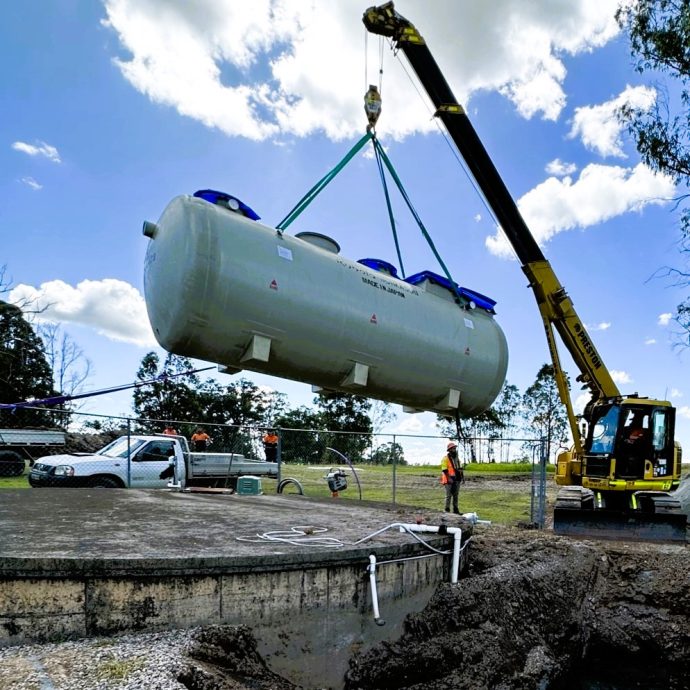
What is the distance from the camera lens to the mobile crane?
32.7 ft

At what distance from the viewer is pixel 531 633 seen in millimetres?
5352

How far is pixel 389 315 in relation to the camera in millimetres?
5781

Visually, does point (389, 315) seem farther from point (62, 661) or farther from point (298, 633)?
point (62, 661)

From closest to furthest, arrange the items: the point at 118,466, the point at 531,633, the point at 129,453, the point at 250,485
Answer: the point at 531,633, the point at 250,485, the point at 129,453, the point at 118,466

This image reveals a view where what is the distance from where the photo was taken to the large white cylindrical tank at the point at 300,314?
16.0ft

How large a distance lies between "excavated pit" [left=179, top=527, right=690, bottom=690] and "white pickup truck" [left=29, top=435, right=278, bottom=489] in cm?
689

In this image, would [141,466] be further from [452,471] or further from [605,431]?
[605,431]

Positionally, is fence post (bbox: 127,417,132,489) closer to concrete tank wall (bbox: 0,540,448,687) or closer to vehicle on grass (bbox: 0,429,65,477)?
concrete tank wall (bbox: 0,540,448,687)

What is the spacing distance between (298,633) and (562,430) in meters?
48.1

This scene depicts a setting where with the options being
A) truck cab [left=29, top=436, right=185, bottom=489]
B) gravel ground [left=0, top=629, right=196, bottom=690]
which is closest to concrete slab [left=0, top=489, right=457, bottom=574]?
gravel ground [left=0, top=629, right=196, bottom=690]

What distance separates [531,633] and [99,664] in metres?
3.90

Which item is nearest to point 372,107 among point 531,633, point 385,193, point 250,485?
point 385,193

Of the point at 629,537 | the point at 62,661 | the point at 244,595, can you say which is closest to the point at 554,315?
the point at 629,537

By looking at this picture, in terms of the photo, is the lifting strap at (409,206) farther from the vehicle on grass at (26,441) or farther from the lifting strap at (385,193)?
the vehicle on grass at (26,441)
